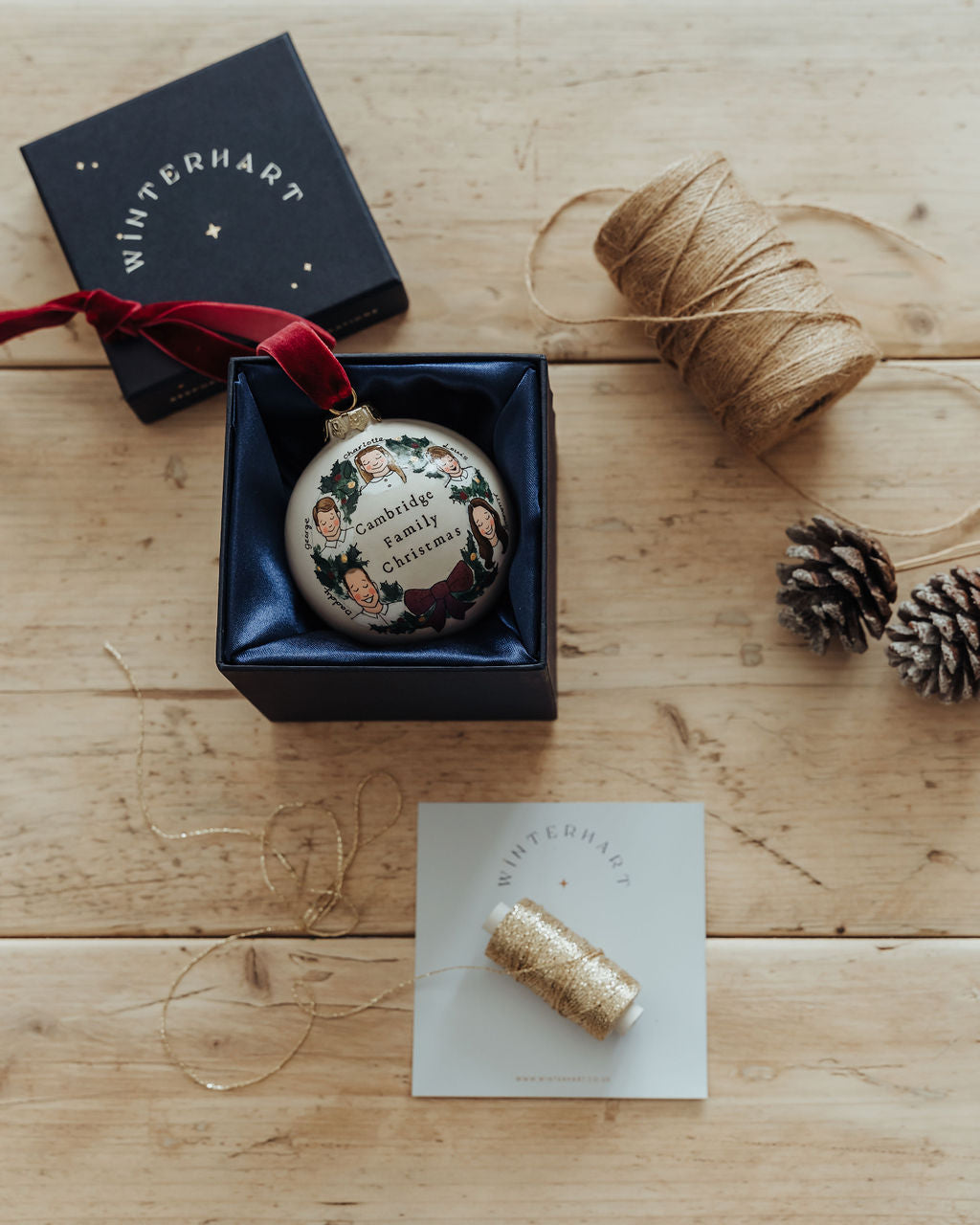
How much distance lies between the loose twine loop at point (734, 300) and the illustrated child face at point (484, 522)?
0.76 feet

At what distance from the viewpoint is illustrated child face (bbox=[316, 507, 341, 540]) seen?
26.2 inches

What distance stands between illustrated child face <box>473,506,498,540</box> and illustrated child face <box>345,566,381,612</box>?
0.26 feet

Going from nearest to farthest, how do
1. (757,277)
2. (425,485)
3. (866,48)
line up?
(425,485)
(757,277)
(866,48)

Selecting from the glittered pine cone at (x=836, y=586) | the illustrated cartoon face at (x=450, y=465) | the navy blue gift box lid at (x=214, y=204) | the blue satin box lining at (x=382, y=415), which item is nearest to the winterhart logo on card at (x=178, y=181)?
the navy blue gift box lid at (x=214, y=204)

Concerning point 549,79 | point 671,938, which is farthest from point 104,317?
point 671,938

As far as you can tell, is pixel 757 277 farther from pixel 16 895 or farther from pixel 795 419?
pixel 16 895

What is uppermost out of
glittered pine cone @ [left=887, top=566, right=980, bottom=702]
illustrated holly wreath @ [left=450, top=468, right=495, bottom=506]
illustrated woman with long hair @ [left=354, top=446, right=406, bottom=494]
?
illustrated woman with long hair @ [left=354, top=446, right=406, bottom=494]

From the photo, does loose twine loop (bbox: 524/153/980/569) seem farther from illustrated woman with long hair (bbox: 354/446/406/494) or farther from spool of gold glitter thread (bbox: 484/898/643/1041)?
spool of gold glitter thread (bbox: 484/898/643/1041)

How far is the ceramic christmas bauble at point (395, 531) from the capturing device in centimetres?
66

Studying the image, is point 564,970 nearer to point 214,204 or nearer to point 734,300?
point 734,300

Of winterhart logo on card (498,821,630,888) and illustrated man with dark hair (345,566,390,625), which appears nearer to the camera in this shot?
illustrated man with dark hair (345,566,390,625)

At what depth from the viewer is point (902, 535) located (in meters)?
0.85

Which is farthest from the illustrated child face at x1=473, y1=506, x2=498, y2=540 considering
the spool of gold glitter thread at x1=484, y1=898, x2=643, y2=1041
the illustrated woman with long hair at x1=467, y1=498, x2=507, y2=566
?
the spool of gold glitter thread at x1=484, y1=898, x2=643, y2=1041

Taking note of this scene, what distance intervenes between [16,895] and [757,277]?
0.75 m
